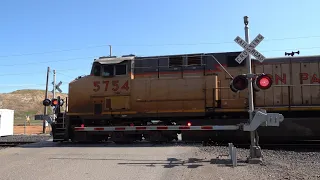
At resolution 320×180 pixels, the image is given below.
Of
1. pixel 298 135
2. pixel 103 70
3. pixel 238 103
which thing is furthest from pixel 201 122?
pixel 103 70

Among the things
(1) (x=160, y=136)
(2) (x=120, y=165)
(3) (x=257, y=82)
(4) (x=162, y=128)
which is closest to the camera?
(3) (x=257, y=82)

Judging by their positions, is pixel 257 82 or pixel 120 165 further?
pixel 120 165

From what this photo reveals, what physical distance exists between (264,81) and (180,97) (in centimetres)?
594

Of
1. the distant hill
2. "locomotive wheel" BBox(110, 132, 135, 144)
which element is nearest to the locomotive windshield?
"locomotive wheel" BBox(110, 132, 135, 144)

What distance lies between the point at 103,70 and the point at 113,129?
280 cm

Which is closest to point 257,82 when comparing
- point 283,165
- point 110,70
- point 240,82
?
point 240,82

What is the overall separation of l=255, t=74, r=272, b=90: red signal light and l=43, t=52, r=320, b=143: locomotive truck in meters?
4.85

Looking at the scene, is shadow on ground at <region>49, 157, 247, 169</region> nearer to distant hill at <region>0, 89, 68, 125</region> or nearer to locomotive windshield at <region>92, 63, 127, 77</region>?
locomotive windshield at <region>92, 63, 127, 77</region>

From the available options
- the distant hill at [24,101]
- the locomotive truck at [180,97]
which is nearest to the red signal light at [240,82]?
the locomotive truck at [180,97]

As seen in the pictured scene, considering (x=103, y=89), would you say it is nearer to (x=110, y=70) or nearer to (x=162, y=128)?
(x=110, y=70)

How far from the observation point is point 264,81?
822cm

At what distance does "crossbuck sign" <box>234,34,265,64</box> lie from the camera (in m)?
8.37

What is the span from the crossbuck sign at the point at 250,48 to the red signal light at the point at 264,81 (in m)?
0.46

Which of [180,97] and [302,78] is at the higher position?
[302,78]
